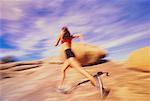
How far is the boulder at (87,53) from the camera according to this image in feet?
7.69

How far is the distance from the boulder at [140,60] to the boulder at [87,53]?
16 cm

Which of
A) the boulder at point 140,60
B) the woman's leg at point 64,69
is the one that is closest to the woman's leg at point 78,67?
the woman's leg at point 64,69

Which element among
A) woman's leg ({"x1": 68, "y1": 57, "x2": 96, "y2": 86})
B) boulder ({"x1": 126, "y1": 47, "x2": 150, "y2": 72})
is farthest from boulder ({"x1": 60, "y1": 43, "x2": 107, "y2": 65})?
boulder ({"x1": 126, "y1": 47, "x2": 150, "y2": 72})

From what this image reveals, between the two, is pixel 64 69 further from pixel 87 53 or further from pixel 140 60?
pixel 140 60

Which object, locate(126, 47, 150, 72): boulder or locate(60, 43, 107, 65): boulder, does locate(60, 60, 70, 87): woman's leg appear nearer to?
locate(60, 43, 107, 65): boulder

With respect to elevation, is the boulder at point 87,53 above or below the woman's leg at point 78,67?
above

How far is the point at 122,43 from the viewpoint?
2.34 meters

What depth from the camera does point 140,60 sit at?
2.29 meters

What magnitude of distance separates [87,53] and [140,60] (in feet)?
0.99

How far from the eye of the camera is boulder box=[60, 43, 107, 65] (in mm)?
2344

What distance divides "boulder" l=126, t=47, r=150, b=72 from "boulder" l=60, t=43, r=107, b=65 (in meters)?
0.16

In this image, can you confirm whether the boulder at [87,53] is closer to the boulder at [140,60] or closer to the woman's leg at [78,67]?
the woman's leg at [78,67]

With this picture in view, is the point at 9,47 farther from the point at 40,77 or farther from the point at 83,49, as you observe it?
the point at 83,49

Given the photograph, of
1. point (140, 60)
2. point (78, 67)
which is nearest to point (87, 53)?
point (78, 67)
